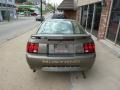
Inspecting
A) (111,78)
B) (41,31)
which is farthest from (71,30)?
(111,78)

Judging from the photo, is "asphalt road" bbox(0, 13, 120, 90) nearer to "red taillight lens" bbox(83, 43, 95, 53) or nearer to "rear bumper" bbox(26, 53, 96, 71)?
"rear bumper" bbox(26, 53, 96, 71)

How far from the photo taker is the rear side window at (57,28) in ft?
13.3

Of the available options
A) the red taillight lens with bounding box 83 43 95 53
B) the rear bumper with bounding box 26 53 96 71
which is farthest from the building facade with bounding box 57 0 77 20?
the rear bumper with bounding box 26 53 96 71

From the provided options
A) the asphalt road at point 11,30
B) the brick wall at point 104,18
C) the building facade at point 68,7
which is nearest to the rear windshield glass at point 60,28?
the brick wall at point 104,18

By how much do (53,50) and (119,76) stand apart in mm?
2152

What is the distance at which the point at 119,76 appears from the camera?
159 inches

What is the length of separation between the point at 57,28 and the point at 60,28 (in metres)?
0.09

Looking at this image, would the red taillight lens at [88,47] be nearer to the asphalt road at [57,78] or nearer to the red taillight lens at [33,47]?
the asphalt road at [57,78]

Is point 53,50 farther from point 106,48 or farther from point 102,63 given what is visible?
point 106,48

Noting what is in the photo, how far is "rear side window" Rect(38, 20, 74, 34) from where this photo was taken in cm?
404

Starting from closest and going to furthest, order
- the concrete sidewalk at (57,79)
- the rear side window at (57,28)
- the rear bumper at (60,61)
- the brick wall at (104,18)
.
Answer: the rear bumper at (60,61) → the concrete sidewalk at (57,79) → the rear side window at (57,28) → the brick wall at (104,18)

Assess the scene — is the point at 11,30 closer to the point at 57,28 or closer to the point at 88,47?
the point at 57,28

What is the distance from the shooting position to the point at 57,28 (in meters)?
4.22

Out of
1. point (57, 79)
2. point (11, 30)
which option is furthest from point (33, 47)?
point (11, 30)
